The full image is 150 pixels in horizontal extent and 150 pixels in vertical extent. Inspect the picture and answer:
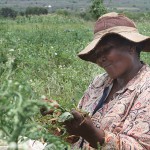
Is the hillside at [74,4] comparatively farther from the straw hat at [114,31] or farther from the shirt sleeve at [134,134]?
the shirt sleeve at [134,134]

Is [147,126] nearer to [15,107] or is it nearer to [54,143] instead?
[54,143]

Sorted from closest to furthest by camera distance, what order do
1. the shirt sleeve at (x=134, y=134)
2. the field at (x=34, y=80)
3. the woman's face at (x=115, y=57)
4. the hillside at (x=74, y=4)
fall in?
the field at (x=34, y=80) → the shirt sleeve at (x=134, y=134) → the woman's face at (x=115, y=57) → the hillside at (x=74, y=4)


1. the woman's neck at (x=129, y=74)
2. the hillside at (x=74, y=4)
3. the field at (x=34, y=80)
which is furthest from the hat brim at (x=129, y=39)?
the hillside at (x=74, y=4)

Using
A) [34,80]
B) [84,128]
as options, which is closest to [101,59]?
[84,128]

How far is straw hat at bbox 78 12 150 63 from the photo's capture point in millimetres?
2941

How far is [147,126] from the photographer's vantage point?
106 inches

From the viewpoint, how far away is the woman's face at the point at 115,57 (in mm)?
2885

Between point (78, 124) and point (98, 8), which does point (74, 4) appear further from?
point (78, 124)

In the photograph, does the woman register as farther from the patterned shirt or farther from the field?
the field

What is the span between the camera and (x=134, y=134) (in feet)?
8.82

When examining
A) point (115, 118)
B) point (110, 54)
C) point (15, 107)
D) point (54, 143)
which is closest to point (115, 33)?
point (110, 54)

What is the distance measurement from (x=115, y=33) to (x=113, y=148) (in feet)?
1.89

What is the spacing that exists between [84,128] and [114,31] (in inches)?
26.4

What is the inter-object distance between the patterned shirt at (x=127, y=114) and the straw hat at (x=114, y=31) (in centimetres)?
16
